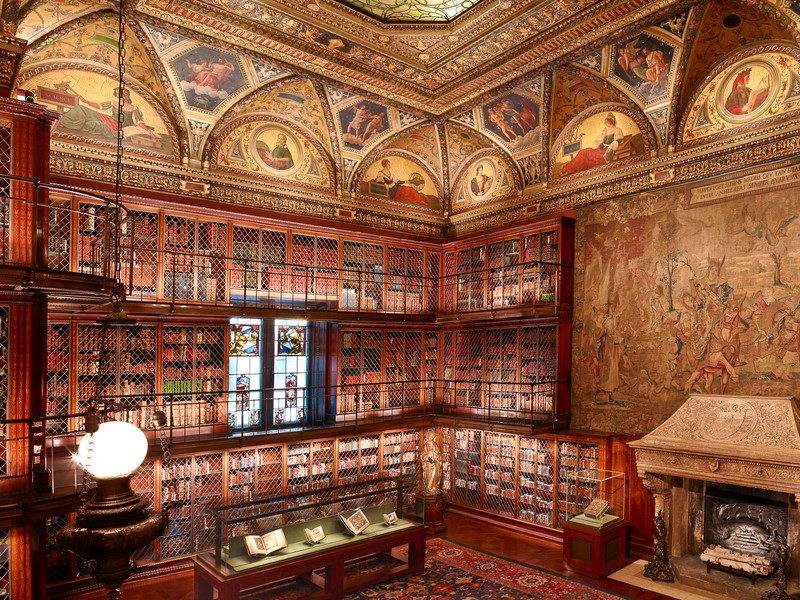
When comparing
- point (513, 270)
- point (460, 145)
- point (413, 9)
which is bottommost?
point (513, 270)

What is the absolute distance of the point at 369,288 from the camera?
10.3 m

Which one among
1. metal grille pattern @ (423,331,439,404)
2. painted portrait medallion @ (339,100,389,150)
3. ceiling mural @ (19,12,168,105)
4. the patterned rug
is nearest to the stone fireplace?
the patterned rug

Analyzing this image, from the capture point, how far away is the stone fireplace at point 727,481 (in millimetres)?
6098

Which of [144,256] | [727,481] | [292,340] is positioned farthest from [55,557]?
[727,481]

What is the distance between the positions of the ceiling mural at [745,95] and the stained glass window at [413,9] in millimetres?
3355

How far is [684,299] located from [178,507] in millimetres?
7340

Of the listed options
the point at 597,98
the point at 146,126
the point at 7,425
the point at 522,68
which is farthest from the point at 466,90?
the point at 7,425

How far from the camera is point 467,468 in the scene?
9945mm

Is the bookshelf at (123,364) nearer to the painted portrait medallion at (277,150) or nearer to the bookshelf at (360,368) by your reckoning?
the bookshelf at (360,368)

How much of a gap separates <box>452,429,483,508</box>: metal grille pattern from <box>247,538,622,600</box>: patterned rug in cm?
206

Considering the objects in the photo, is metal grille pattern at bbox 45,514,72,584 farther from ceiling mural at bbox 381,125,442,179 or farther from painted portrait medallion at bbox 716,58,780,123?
painted portrait medallion at bbox 716,58,780,123

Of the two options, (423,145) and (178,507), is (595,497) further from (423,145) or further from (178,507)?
(423,145)

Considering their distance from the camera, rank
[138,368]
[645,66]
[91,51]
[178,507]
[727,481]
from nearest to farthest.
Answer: [727,481] → [91,51] → [178,507] → [645,66] → [138,368]

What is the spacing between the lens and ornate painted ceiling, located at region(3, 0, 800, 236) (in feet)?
21.9
